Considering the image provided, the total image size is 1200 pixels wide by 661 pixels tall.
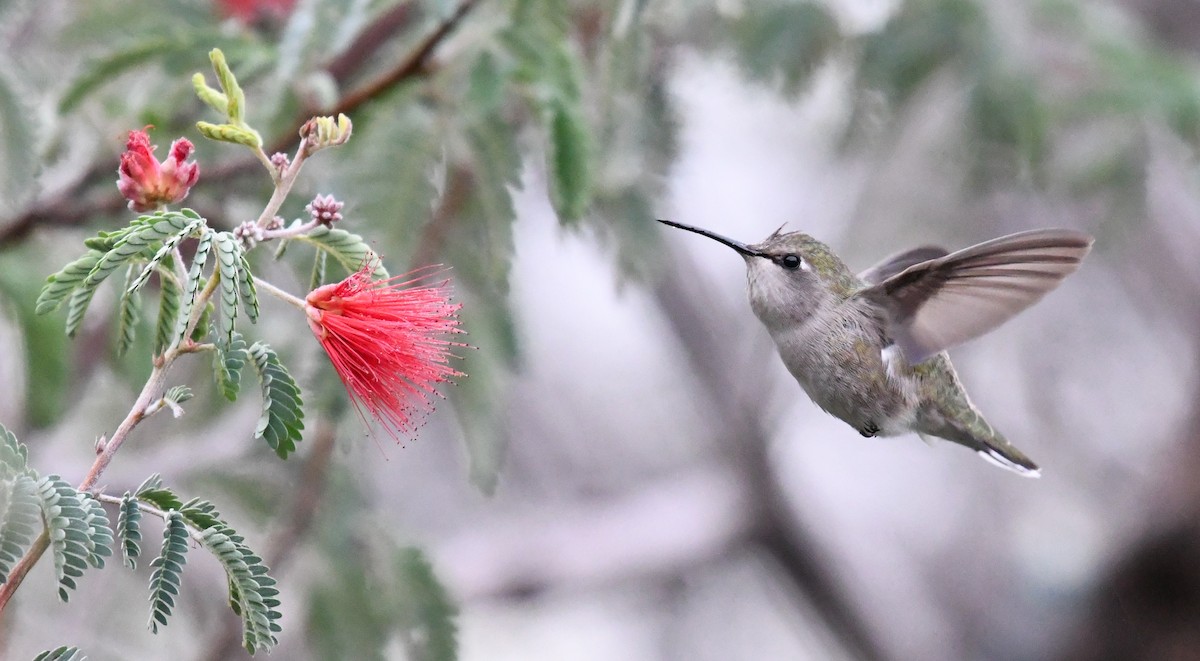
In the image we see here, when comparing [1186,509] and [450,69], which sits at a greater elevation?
[450,69]

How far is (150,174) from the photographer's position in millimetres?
1272

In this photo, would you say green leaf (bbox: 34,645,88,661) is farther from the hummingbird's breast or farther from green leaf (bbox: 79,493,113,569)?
the hummingbird's breast

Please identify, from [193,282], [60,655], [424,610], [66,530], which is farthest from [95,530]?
[424,610]

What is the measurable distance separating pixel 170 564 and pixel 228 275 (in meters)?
0.29

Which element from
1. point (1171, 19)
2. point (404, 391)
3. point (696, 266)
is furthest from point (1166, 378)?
point (404, 391)

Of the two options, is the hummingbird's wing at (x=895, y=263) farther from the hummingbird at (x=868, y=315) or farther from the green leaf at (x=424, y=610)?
the green leaf at (x=424, y=610)

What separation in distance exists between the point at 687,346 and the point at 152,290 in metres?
3.07

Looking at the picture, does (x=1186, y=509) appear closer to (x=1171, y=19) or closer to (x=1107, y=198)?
(x=1107, y=198)

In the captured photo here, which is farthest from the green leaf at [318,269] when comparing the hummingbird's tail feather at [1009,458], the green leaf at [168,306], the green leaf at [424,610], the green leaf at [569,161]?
the hummingbird's tail feather at [1009,458]

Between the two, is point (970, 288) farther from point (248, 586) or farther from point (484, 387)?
point (248, 586)

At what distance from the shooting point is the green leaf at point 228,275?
3.61 feet

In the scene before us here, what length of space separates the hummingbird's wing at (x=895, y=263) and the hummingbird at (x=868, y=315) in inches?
10.0

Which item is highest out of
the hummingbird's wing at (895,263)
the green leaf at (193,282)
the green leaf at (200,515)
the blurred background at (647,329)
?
the green leaf at (193,282)

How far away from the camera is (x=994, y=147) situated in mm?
3035
